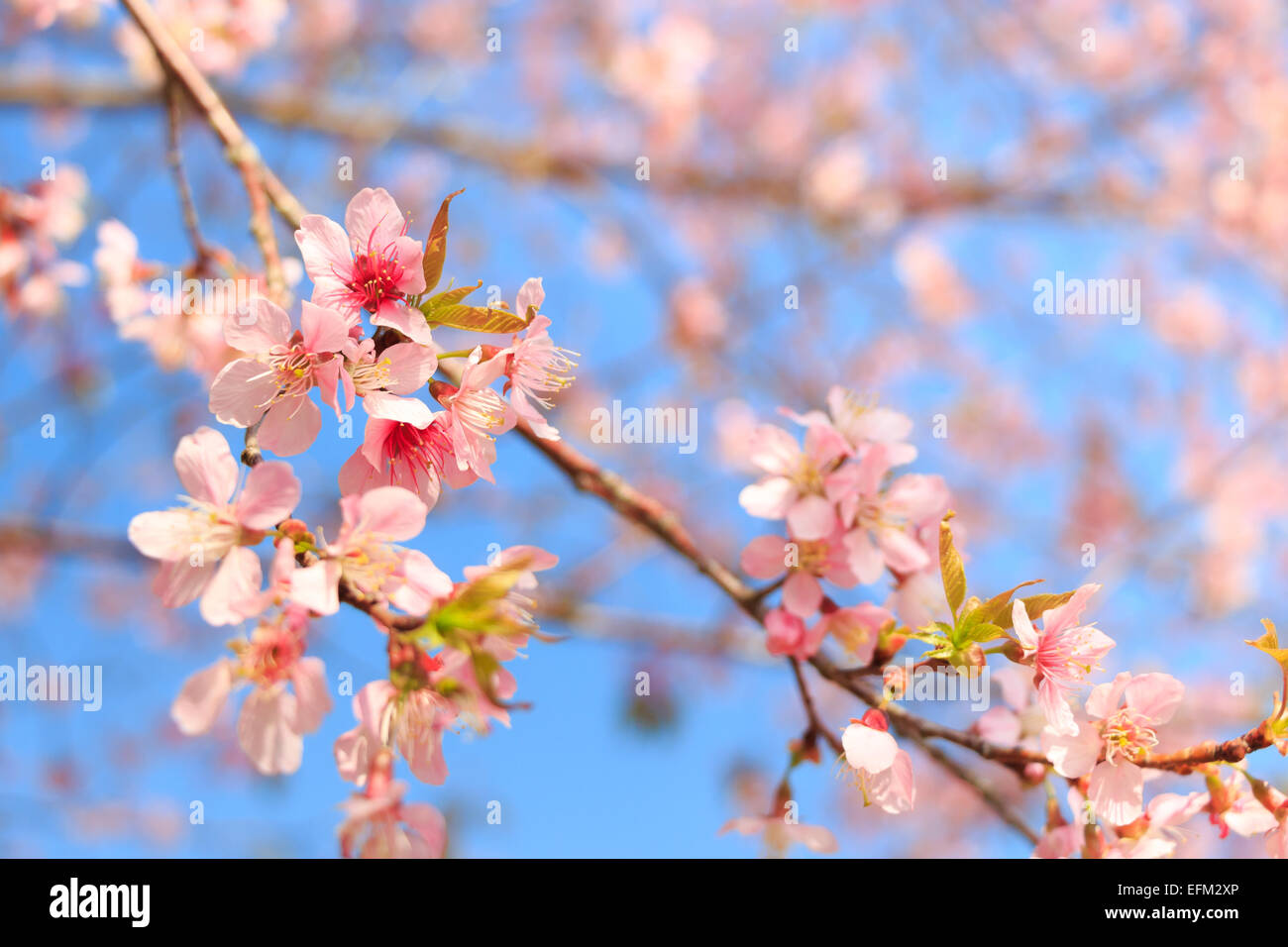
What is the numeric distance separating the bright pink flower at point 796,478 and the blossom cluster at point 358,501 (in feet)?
1.25

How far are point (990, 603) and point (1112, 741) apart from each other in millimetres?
290

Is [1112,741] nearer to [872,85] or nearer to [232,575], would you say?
[232,575]

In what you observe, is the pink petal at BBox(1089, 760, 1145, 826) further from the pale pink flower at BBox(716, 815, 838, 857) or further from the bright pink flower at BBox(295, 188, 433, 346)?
the bright pink flower at BBox(295, 188, 433, 346)

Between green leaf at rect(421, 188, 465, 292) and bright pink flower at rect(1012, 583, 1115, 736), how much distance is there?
2.65 feet

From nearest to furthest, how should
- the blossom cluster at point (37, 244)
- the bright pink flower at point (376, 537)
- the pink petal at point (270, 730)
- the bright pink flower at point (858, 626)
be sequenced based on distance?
the bright pink flower at point (376, 537), the pink petal at point (270, 730), the bright pink flower at point (858, 626), the blossom cluster at point (37, 244)

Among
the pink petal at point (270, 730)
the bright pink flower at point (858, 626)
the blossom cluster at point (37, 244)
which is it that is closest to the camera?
the pink petal at point (270, 730)

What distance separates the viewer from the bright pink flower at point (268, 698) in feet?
2.96

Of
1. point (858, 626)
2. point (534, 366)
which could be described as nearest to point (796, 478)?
point (858, 626)

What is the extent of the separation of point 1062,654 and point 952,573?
19cm

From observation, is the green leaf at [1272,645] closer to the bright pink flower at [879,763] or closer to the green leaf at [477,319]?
the bright pink flower at [879,763]

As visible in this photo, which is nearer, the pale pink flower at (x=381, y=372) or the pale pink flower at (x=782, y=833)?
the pale pink flower at (x=381, y=372)

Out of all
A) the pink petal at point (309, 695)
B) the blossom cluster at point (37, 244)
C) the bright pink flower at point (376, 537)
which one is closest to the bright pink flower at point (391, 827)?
the pink petal at point (309, 695)

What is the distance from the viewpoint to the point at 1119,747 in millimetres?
993
